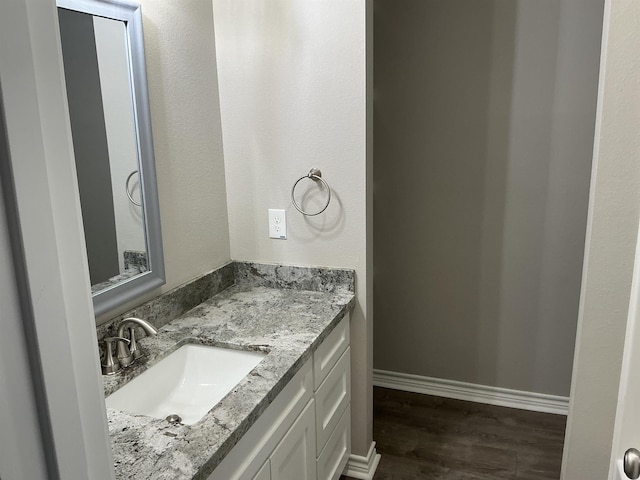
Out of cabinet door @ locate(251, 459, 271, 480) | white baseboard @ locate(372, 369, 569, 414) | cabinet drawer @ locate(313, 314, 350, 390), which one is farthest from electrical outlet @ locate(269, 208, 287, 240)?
white baseboard @ locate(372, 369, 569, 414)

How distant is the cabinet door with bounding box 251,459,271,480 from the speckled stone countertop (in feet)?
0.59

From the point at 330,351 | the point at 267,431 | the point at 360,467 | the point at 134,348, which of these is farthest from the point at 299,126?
the point at 360,467

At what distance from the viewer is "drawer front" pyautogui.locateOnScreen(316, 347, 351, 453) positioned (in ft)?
5.89

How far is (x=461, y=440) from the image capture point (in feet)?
8.14

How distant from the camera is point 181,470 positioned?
103 centimetres

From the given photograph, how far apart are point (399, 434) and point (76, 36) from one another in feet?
7.16

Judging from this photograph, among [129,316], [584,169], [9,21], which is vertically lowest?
[129,316]

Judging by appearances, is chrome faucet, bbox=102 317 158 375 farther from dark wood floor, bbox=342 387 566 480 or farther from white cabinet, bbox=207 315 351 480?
dark wood floor, bbox=342 387 566 480

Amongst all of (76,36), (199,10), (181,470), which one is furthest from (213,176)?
(181,470)

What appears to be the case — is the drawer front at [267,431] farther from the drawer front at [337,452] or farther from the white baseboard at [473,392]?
the white baseboard at [473,392]

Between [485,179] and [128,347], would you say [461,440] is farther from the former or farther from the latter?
[128,347]

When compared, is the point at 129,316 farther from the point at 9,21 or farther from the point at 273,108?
the point at 9,21

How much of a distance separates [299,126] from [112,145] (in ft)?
2.37

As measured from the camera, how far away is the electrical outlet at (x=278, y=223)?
211cm
